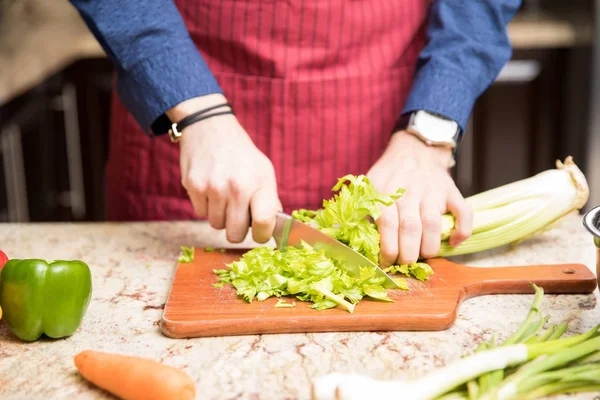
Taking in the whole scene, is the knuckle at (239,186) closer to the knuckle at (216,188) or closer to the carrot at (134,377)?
the knuckle at (216,188)

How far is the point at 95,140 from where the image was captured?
3699mm

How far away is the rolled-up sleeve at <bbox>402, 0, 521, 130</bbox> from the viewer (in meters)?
1.74

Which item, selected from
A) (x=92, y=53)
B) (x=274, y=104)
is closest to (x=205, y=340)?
(x=274, y=104)

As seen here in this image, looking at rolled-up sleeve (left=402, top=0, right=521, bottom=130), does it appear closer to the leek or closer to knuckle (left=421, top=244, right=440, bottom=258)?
the leek

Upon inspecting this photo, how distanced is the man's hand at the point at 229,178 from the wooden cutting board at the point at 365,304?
0.38 ft

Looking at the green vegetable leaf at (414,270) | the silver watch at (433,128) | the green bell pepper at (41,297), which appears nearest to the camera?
the green bell pepper at (41,297)

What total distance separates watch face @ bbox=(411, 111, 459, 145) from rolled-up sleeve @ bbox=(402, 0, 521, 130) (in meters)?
0.02

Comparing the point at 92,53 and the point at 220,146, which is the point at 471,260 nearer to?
the point at 220,146

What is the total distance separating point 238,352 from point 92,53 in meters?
2.67

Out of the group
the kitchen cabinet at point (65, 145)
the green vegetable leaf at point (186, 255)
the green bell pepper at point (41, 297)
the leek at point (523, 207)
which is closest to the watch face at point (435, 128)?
the leek at point (523, 207)

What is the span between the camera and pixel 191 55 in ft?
5.40

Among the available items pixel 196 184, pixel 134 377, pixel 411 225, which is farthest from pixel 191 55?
pixel 134 377

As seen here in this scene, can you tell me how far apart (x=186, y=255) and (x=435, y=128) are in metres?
Answer: 0.65

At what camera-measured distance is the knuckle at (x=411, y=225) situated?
1477 millimetres
